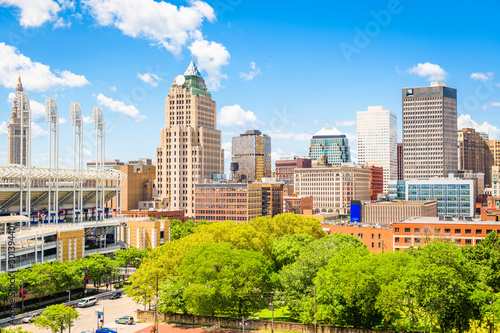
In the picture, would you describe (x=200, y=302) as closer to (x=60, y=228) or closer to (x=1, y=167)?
(x=60, y=228)

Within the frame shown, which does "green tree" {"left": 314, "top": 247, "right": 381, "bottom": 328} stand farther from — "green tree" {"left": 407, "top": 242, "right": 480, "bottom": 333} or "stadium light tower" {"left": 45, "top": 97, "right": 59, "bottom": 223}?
"stadium light tower" {"left": 45, "top": 97, "right": 59, "bottom": 223}

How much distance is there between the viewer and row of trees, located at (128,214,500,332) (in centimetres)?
7244

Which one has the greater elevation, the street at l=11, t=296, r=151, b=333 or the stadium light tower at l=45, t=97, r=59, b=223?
the stadium light tower at l=45, t=97, r=59, b=223

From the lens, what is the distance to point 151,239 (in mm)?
142625

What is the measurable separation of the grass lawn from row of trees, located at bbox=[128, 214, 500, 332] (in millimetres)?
2178

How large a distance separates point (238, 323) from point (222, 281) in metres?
6.95

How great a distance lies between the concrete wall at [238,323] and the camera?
79.4m

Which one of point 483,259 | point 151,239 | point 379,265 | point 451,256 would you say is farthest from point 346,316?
point 151,239

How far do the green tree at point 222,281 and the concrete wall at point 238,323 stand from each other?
1.91 meters

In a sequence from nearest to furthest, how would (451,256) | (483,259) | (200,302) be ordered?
(451,256) < (200,302) < (483,259)

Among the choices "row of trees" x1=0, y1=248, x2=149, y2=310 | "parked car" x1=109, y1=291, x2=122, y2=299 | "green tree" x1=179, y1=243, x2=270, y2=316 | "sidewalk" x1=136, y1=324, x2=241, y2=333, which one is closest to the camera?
"sidewalk" x1=136, y1=324, x2=241, y2=333

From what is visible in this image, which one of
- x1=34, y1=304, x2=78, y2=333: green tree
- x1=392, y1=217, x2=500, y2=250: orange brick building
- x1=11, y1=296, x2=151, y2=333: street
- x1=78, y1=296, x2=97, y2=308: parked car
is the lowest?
x1=11, y1=296, x2=151, y2=333: street

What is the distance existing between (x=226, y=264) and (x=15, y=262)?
41.7 metres

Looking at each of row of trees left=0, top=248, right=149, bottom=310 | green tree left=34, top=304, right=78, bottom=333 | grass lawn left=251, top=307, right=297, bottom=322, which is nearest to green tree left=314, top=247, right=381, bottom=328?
grass lawn left=251, top=307, right=297, bottom=322
